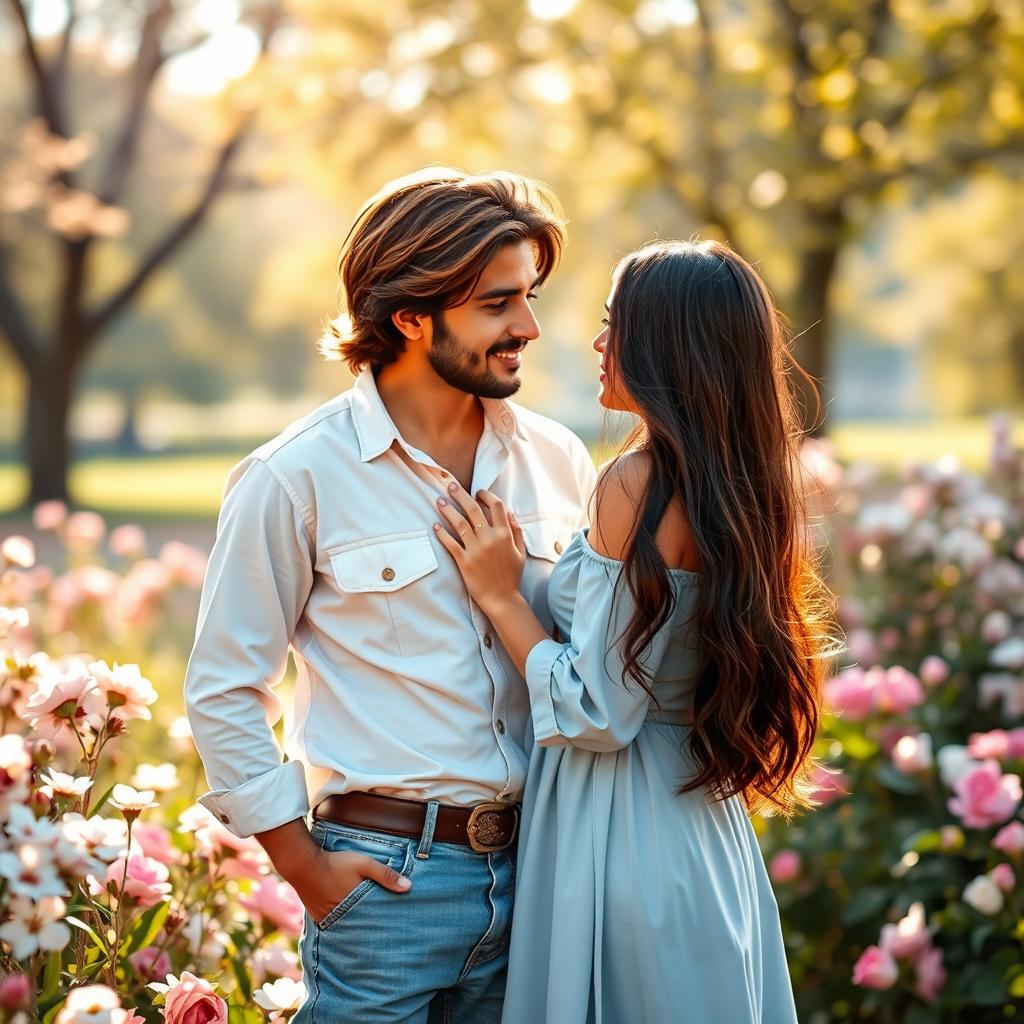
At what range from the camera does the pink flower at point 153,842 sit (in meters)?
2.81

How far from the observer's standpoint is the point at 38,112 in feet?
53.6

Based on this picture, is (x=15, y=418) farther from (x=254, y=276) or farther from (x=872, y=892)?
(x=872, y=892)

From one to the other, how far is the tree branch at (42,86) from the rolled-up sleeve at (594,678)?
14391mm

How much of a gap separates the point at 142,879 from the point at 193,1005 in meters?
0.34

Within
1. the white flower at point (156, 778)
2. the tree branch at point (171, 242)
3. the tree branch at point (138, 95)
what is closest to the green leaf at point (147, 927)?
the white flower at point (156, 778)

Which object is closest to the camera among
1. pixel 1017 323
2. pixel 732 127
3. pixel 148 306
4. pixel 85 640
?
pixel 85 640

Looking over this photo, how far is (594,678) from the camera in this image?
2457mm

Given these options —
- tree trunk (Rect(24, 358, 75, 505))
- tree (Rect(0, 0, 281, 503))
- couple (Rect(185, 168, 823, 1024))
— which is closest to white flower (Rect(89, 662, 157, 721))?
couple (Rect(185, 168, 823, 1024))

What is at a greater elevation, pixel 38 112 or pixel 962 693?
pixel 38 112

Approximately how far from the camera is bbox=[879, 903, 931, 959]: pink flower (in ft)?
11.4

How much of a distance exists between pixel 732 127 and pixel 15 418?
39.0 metres

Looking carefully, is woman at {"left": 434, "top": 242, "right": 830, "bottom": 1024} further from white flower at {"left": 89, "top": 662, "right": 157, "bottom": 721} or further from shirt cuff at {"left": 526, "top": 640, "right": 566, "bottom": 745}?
white flower at {"left": 89, "top": 662, "right": 157, "bottom": 721}

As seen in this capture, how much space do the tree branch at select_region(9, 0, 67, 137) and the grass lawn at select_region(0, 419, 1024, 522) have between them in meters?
5.64

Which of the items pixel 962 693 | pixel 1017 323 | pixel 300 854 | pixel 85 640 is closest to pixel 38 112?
pixel 85 640
